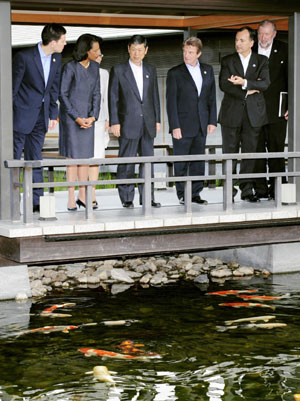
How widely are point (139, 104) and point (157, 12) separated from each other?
1.09 metres

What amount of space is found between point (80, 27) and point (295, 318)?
574 cm

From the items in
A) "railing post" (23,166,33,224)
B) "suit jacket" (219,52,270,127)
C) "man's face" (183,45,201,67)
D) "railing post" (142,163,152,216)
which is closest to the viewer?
"railing post" (23,166,33,224)

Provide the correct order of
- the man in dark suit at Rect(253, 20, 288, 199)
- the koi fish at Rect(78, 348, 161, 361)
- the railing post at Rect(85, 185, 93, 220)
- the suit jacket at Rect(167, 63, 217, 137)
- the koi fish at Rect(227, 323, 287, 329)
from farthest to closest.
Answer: the man in dark suit at Rect(253, 20, 288, 199) → the suit jacket at Rect(167, 63, 217, 137) → the railing post at Rect(85, 185, 93, 220) → the koi fish at Rect(227, 323, 287, 329) → the koi fish at Rect(78, 348, 161, 361)

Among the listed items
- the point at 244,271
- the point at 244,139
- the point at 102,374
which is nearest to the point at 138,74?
the point at 244,139

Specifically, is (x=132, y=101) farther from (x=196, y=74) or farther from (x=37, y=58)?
(x=37, y=58)

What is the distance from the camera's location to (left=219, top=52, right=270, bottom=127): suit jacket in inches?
466

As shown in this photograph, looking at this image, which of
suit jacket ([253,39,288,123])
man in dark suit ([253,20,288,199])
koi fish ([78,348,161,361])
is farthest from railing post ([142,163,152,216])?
koi fish ([78,348,161,361])

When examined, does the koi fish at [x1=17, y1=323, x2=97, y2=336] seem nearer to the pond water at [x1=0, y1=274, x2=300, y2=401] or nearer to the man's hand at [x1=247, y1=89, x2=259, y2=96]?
the pond water at [x1=0, y1=274, x2=300, y2=401]

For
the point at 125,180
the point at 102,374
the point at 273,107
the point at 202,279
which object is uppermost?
the point at 273,107

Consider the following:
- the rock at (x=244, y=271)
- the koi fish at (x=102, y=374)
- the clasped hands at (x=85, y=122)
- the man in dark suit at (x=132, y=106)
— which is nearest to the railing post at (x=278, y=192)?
the rock at (x=244, y=271)

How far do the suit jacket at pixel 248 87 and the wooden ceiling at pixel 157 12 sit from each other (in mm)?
573

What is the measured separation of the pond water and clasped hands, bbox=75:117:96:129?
1886mm

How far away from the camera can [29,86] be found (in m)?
10.8

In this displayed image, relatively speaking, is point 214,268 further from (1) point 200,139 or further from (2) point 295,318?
(2) point 295,318
